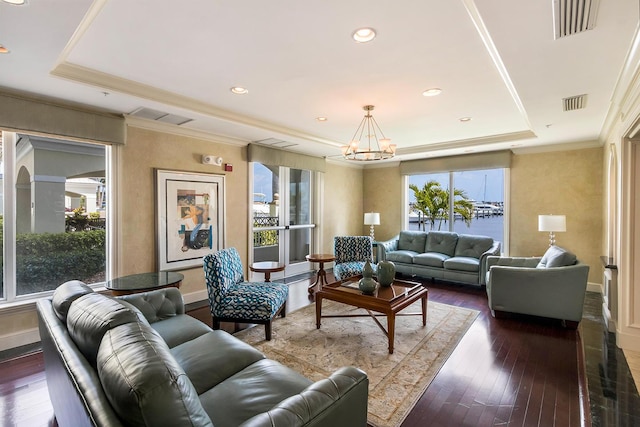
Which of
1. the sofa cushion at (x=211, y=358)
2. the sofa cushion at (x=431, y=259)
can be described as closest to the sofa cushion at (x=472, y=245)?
the sofa cushion at (x=431, y=259)

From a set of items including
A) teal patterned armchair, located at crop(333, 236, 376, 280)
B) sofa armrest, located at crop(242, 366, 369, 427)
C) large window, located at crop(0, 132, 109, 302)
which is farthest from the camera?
teal patterned armchair, located at crop(333, 236, 376, 280)

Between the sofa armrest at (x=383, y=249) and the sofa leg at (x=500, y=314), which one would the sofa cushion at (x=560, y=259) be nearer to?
the sofa leg at (x=500, y=314)

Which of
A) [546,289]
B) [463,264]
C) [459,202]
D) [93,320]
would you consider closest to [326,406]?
[93,320]

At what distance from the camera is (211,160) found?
440 cm

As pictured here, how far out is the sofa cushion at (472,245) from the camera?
542 cm

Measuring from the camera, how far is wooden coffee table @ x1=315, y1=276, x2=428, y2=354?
9.51ft

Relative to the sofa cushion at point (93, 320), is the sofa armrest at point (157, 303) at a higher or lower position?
lower

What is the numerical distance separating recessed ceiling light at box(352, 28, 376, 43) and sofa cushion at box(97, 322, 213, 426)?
80.8 inches

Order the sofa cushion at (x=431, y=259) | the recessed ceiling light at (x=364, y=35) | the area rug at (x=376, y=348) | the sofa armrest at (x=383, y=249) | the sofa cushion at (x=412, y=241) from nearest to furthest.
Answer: the recessed ceiling light at (x=364, y=35), the area rug at (x=376, y=348), the sofa cushion at (x=431, y=259), the sofa armrest at (x=383, y=249), the sofa cushion at (x=412, y=241)

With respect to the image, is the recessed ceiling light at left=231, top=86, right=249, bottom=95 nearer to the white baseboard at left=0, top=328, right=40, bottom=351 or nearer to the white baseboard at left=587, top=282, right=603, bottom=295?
the white baseboard at left=0, top=328, right=40, bottom=351

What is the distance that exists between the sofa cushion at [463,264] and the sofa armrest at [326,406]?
4241 mm

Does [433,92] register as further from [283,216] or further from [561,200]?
[561,200]

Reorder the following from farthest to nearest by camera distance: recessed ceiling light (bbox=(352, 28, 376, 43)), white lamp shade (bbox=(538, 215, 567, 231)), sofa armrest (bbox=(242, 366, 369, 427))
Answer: white lamp shade (bbox=(538, 215, 567, 231)) < recessed ceiling light (bbox=(352, 28, 376, 43)) < sofa armrest (bbox=(242, 366, 369, 427))

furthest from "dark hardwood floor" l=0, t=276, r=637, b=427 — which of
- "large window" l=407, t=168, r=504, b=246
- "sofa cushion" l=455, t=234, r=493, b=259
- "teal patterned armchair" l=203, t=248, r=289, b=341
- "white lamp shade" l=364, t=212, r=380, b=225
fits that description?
"white lamp shade" l=364, t=212, r=380, b=225
